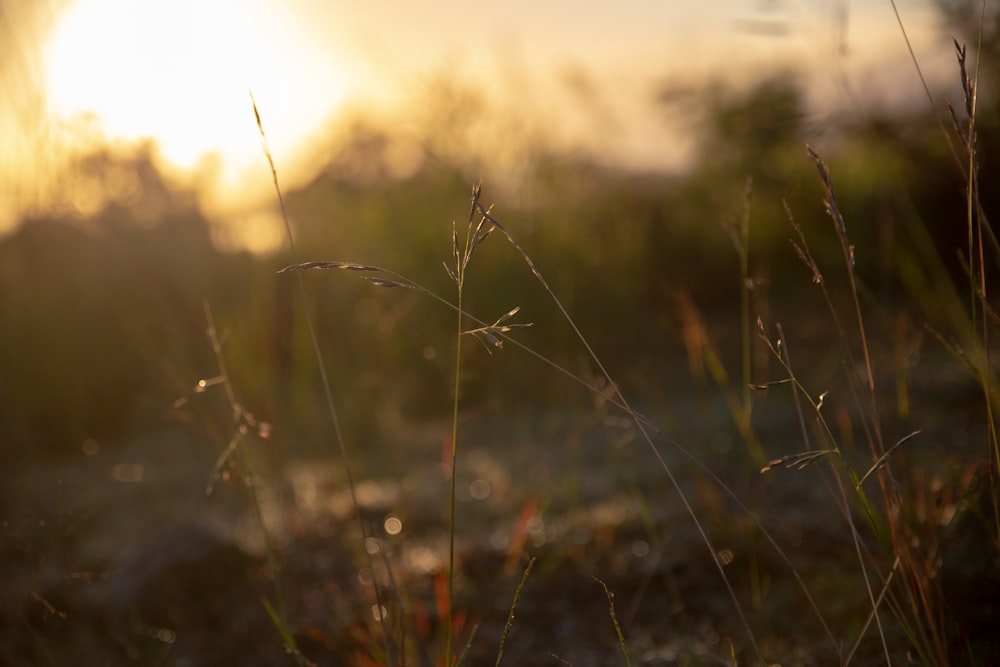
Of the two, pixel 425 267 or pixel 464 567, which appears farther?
pixel 425 267

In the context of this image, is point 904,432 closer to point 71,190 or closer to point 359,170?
point 71,190

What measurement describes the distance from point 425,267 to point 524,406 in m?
0.90

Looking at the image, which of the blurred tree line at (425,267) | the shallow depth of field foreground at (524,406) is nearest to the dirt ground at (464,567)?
the shallow depth of field foreground at (524,406)

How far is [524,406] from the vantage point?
3305 mm

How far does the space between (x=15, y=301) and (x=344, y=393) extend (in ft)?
5.46

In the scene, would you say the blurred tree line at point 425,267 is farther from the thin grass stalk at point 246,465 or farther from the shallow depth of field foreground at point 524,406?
the thin grass stalk at point 246,465

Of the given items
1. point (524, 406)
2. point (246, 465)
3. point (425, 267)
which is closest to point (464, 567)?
point (246, 465)

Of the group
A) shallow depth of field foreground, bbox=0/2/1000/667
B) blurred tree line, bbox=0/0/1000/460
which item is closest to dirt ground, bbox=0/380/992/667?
shallow depth of field foreground, bbox=0/2/1000/667

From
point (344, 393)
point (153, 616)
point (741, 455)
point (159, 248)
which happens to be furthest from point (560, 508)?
point (159, 248)

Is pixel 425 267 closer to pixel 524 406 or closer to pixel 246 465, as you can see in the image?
pixel 524 406

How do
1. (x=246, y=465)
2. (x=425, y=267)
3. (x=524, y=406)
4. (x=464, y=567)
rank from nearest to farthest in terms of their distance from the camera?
(x=246, y=465) < (x=464, y=567) < (x=524, y=406) < (x=425, y=267)

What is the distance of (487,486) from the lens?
244 cm

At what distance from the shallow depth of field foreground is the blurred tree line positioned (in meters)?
0.02

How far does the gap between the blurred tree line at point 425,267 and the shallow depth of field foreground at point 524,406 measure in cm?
2
